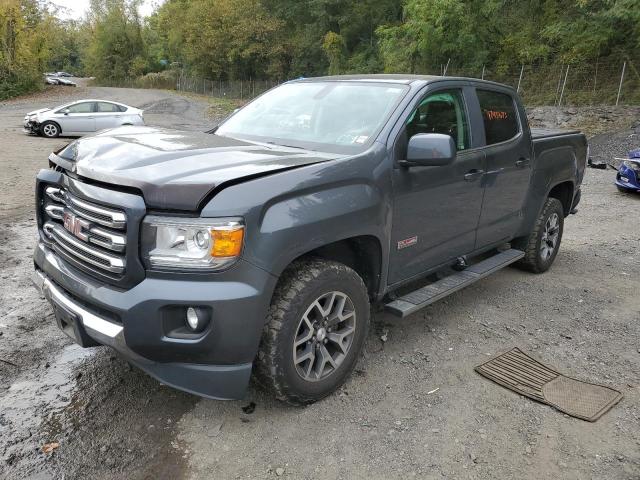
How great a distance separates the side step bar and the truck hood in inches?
43.7

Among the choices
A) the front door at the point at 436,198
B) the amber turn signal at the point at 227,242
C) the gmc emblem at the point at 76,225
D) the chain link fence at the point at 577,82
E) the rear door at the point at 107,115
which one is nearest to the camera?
the amber turn signal at the point at 227,242

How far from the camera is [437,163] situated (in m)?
3.32

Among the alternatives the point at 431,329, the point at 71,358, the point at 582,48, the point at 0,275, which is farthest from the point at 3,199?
the point at 582,48

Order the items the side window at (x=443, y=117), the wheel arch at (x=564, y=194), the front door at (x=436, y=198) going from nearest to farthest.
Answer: the front door at (x=436, y=198), the side window at (x=443, y=117), the wheel arch at (x=564, y=194)

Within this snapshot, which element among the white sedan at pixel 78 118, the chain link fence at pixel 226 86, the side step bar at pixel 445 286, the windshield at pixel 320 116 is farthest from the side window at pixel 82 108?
the chain link fence at pixel 226 86

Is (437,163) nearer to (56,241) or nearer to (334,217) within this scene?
(334,217)

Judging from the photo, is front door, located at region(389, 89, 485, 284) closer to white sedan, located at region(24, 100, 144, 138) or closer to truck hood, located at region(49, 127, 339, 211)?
truck hood, located at region(49, 127, 339, 211)

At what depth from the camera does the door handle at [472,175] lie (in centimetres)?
403

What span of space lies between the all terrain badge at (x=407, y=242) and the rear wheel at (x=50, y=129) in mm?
17211

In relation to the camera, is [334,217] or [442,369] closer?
[334,217]

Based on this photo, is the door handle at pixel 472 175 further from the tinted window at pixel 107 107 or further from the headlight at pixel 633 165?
the tinted window at pixel 107 107

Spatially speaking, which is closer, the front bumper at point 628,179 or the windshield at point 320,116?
the windshield at point 320,116

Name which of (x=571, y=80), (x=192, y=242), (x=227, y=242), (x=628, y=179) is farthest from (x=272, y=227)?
(x=571, y=80)

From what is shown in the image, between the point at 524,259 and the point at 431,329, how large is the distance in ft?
5.91
